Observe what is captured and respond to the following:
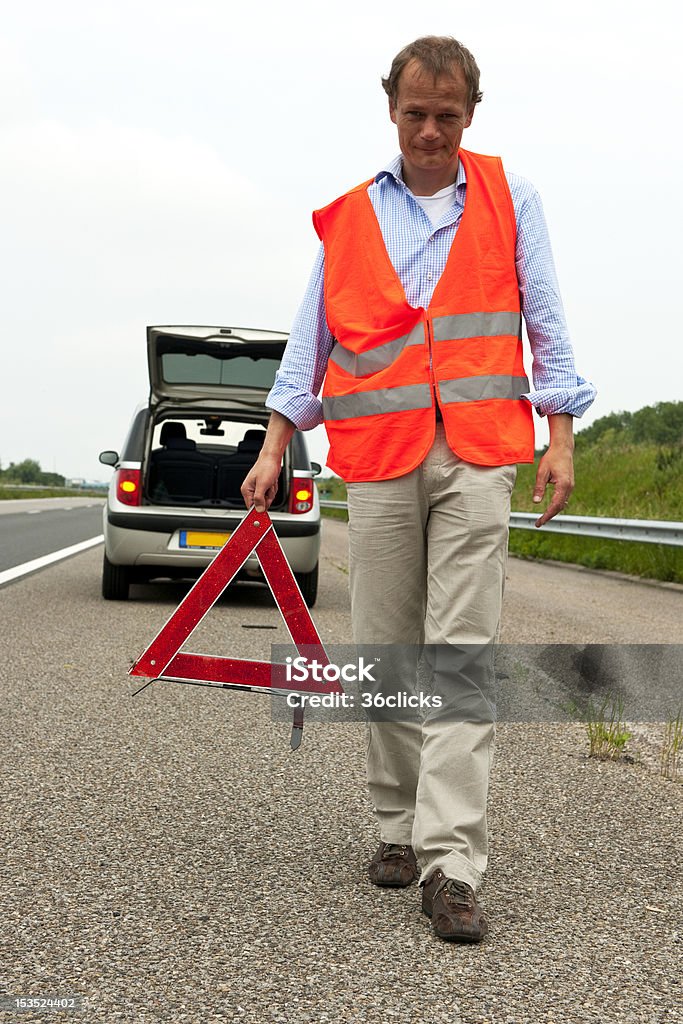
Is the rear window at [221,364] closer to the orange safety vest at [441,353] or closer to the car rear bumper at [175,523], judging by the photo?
the car rear bumper at [175,523]

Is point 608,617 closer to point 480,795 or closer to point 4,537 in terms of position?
point 480,795

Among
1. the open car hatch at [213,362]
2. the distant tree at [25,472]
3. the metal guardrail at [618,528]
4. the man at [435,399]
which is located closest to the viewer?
the man at [435,399]

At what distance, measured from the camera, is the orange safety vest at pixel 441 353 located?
3.27 m

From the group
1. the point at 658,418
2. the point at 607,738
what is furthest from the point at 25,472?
the point at 607,738

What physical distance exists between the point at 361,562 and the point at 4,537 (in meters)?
18.3

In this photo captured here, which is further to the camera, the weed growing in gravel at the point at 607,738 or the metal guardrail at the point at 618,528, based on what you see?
the metal guardrail at the point at 618,528

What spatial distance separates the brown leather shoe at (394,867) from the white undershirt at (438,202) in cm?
172

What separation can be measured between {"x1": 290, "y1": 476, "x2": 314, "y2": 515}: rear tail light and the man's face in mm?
7120

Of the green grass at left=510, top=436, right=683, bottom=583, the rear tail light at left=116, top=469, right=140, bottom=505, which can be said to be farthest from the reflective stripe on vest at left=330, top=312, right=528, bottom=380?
the green grass at left=510, top=436, right=683, bottom=583

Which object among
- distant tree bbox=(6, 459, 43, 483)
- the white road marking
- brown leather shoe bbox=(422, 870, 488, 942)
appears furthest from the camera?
distant tree bbox=(6, 459, 43, 483)

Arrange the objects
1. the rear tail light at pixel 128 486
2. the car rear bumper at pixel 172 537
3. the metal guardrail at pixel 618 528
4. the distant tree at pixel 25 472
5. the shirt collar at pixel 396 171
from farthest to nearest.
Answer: the distant tree at pixel 25 472, the metal guardrail at pixel 618 528, the rear tail light at pixel 128 486, the car rear bumper at pixel 172 537, the shirt collar at pixel 396 171

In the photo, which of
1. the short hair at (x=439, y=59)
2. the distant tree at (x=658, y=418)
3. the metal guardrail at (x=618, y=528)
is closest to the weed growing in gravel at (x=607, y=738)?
the short hair at (x=439, y=59)

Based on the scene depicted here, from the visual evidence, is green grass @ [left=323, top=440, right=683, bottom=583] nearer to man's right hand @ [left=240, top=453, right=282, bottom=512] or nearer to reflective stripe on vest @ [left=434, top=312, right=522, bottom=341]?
man's right hand @ [left=240, top=453, right=282, bottom=512]

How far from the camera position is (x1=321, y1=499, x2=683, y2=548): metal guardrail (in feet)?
42.2
